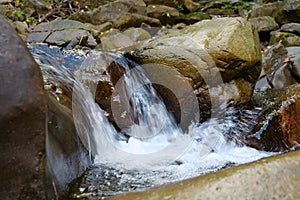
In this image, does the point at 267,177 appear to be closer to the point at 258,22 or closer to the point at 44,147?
the point at 44,147

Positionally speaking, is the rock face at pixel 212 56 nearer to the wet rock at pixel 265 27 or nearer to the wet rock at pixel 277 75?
the wet rock at pixel 277 75

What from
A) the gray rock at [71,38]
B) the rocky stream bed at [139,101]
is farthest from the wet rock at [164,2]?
the gray rock at [71,38]

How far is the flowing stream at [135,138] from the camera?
2.62 meters

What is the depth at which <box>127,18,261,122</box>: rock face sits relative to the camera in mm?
4055

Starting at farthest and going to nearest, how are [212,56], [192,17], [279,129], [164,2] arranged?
[164,2] → [192,17] → [212,56] → [279,129]

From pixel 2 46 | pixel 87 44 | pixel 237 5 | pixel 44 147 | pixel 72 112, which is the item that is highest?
pixel 2 46

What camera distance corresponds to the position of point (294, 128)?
12.3ft

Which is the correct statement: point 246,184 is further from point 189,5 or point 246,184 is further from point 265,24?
point 189,5

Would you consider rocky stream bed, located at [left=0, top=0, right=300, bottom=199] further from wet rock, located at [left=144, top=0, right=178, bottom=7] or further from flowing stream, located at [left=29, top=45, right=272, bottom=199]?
wet rock, located at [left=144, top=0, right=178, bottom=7]

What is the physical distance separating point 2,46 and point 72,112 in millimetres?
1094

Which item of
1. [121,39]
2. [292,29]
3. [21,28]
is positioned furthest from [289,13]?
[21,28]

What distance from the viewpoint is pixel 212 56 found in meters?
4.06

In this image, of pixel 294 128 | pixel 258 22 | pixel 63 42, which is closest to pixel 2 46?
pixel 294 128

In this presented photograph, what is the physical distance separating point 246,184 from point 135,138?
2295mm
